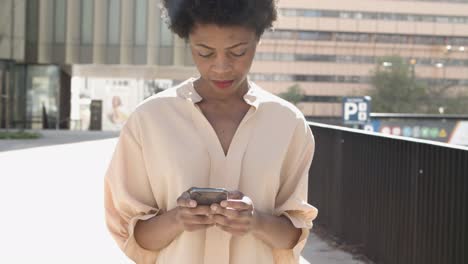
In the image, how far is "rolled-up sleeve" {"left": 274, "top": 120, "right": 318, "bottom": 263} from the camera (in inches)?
80.7

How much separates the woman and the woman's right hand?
72 mm

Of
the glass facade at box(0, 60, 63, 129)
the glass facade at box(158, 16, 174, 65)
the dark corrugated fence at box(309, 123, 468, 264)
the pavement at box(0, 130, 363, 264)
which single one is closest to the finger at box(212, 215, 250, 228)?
the dark corrugated fence at box(309, 123, 468, 264)

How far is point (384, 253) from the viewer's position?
23.4 ft

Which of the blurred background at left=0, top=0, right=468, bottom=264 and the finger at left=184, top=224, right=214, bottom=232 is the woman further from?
the blurred background at left=0, top=0, right=468, bottom=264

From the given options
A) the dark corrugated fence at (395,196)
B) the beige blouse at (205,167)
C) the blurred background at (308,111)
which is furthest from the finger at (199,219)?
the dark corrugated fence at (395,196)

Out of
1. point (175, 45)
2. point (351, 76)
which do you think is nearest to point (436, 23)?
point (351, 76)

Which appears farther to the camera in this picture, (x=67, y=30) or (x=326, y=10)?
(x=326, y=10)

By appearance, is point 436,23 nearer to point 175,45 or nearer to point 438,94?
point 438,94

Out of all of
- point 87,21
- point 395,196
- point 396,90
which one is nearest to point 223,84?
point 395,196

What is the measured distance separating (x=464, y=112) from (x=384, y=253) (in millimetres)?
77818

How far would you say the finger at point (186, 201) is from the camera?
179 cm

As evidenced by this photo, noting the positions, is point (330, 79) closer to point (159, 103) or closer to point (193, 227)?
point (159, 103)

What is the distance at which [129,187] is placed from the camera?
2.06 metres

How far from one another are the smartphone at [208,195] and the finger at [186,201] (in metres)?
0.01
